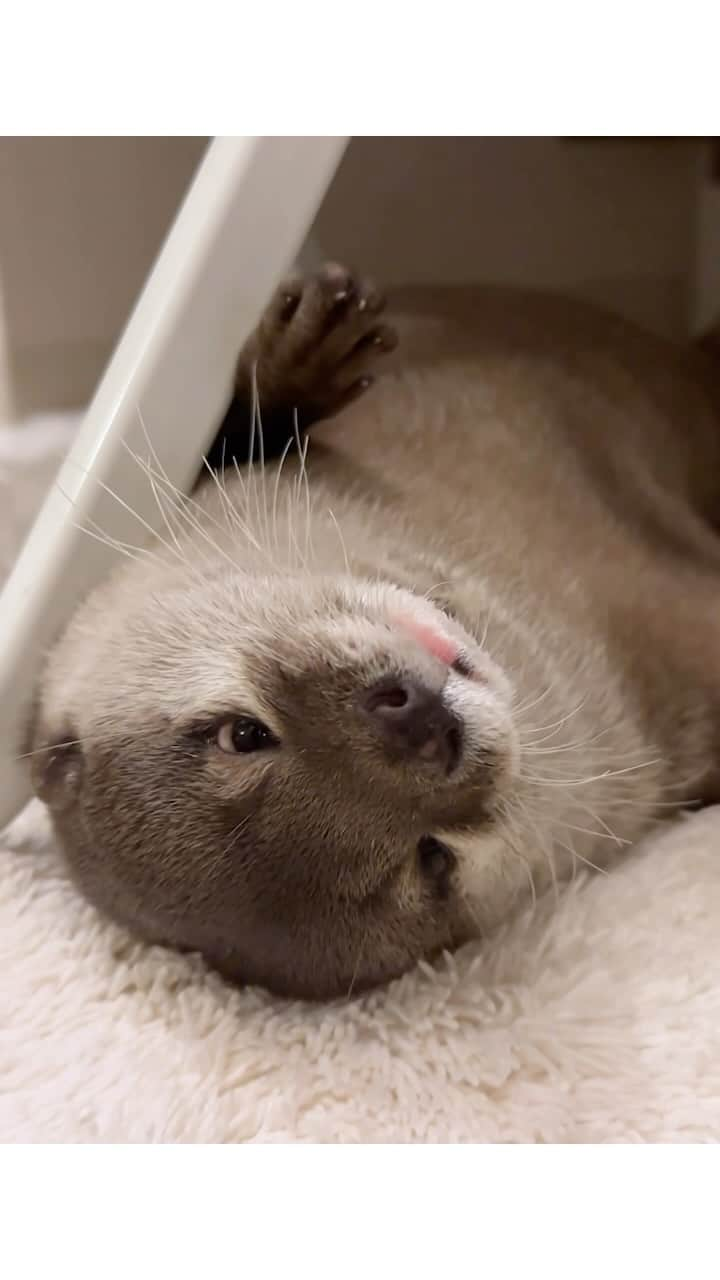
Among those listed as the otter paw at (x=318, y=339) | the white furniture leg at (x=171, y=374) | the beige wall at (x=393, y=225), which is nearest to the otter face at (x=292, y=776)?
the white furniture leg at (x=171, y=374)

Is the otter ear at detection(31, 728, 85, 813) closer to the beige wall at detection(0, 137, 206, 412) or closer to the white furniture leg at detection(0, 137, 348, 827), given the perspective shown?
the white furniture leg at detection(0, 137, 348, 827)

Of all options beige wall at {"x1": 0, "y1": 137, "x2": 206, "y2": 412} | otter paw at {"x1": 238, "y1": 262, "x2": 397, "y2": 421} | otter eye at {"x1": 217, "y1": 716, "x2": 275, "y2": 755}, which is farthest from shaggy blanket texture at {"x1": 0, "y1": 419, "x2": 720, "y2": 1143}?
beige wall at {"x1": 0, "y1": 137, "x2": 206, "y2": 412}

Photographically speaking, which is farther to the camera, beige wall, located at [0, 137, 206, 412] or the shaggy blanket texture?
beige wall, located at [0, 137, 206, 412]

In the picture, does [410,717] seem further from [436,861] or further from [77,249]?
[77,249]

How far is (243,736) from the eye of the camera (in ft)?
3.15

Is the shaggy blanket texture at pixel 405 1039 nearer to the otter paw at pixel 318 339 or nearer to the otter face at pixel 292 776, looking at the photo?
the otter face at pixel 292 776

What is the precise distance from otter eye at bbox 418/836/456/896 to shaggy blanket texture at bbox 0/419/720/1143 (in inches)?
3.8

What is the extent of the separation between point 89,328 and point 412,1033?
1344mm

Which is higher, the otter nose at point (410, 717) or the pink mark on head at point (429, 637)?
the pink mark on head at point (429, 637)

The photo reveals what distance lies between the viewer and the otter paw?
117cm

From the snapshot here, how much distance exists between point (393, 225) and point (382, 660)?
1477 millimetres

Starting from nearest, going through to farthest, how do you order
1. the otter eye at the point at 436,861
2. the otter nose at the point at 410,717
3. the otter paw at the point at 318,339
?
the otter nose at the point at 410,717, the otter eye at the point at 436,861, the otter paw at the point at 318,339

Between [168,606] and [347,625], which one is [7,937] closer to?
[168,606]

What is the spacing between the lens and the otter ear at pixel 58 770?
3.59 ft
